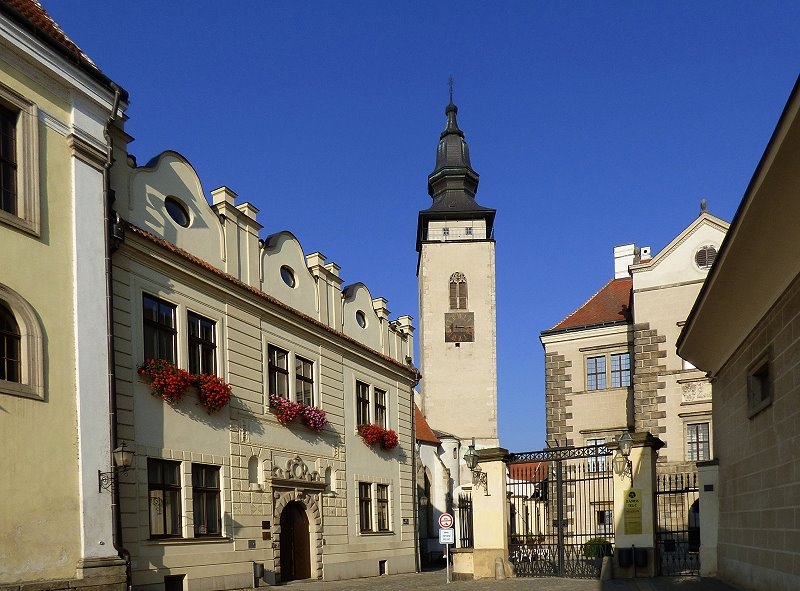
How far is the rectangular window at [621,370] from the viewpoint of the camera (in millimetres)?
35847

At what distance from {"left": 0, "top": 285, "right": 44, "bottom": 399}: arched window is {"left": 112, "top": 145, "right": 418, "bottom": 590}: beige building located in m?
2.46

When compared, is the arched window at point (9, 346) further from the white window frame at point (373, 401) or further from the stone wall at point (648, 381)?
the stone wall at point (648, 381)

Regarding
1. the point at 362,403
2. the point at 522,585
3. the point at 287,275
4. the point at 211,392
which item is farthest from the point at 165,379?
the point at 362,403

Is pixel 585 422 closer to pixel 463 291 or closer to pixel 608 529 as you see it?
pixel 608 529

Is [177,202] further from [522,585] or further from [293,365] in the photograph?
[522,585]

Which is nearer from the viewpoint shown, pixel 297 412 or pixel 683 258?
pixel 297 412

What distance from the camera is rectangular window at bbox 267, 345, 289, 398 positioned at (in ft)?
68.6

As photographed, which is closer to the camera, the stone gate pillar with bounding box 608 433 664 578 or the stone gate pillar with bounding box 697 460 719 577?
the stone gate pillar with bounding box 697 460 719 577

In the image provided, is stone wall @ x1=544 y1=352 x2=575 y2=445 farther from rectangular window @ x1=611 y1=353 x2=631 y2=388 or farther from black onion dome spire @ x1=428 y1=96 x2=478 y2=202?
Result: black onion dome spire @ x1=428 y1=96 x2=478 y2=202

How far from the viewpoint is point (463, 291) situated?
60.0 metres

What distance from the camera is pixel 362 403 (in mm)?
25875

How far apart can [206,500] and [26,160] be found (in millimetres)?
7670

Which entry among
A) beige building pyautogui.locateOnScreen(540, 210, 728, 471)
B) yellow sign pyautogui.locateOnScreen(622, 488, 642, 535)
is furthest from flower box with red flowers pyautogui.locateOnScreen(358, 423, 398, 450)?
beige building pyautogui.locateOnScreen(540, 210, 728, 471)

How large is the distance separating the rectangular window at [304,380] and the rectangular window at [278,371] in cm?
38
